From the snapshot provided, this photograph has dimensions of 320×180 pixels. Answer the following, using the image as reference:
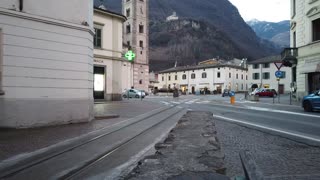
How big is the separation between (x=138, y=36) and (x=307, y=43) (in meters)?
55.2

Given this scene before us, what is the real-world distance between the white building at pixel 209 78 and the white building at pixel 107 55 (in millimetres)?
57743

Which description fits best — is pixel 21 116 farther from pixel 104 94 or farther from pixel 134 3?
pixel 134 3

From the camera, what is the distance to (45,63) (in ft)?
38.3

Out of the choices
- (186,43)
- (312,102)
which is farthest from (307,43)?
(186,43)

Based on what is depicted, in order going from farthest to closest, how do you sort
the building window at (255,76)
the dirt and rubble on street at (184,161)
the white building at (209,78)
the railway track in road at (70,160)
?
the white building at (209,78) → the building window at (255,76) → the railway track in road at (70,160) → the dirt and rubble on street at (184,161)

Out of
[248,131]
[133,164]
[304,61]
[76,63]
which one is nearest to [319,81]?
[304,61]

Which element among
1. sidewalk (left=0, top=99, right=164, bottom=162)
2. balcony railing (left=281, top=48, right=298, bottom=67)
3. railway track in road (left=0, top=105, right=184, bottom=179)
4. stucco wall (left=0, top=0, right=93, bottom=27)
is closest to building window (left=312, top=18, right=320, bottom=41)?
balcony railing (left=281, top=48, right=298, bottom=67)

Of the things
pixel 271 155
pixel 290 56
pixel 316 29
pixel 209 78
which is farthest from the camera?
pixel 209 78

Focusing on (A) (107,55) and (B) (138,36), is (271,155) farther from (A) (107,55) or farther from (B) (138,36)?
(B) (138,36)

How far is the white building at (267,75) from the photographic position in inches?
3342

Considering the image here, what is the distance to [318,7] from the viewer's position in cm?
2597

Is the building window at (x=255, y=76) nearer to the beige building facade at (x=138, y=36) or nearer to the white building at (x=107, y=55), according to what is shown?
the beige building facade at (x=138, y=36)

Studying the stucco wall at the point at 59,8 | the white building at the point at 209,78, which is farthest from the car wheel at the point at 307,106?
the white building at the point at 209,78

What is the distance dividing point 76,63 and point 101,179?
8.30m
